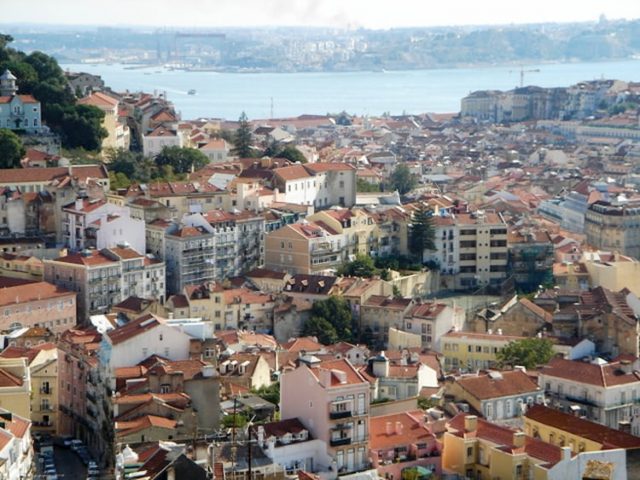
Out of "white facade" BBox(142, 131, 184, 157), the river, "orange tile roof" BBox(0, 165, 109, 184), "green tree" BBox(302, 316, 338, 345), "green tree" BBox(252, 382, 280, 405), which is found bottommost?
the river

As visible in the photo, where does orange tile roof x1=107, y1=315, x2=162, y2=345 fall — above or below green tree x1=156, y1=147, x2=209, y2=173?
below

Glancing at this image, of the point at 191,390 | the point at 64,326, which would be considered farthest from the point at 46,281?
the point at 191,390

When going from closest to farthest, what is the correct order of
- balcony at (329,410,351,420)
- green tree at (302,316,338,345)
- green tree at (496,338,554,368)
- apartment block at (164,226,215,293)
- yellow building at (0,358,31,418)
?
balcony at (329,410,351,420) → yellow building at (0,358,31,418) → green tree at (496,338,554,368) → green tree at (302,316,338,345) → apartment block at (164,226,215,293)

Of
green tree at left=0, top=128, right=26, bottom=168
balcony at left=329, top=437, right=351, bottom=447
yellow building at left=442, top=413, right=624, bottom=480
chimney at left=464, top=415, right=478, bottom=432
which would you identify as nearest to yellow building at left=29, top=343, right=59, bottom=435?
balcony at left=329, top=437, right=351, bottom=447

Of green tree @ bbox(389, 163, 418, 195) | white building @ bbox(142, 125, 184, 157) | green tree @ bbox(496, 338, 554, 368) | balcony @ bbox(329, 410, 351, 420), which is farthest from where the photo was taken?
green tree @ bbox(389, 163, 418, 195)

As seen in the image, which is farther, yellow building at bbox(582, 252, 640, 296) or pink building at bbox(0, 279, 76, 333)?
yellow building at bbox(582, 252, 640, 296)

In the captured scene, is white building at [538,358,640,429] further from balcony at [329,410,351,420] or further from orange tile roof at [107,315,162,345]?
orange tile roof at [107,315,162,345]

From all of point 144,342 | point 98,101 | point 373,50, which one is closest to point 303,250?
point 144,342
